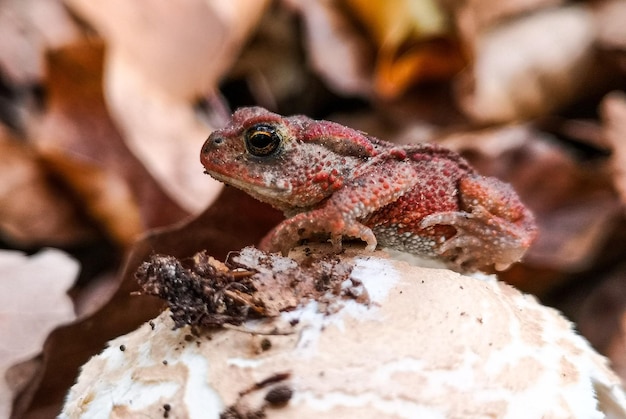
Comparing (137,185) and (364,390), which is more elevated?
(137,185)

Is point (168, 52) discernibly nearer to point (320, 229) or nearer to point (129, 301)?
point (129, 301)

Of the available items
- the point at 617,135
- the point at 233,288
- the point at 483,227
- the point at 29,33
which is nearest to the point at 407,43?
the point at 617,135

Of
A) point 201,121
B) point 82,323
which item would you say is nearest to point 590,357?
point 82,323

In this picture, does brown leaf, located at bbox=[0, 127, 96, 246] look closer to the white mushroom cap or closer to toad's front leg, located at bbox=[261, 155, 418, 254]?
the white mushroom cap

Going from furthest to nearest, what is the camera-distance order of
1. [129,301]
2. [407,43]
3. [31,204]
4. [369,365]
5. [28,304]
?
[407,43], [31,204], [28,304], [129,301], [369,365]

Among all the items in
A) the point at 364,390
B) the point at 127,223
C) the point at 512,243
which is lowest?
the point at 364,390

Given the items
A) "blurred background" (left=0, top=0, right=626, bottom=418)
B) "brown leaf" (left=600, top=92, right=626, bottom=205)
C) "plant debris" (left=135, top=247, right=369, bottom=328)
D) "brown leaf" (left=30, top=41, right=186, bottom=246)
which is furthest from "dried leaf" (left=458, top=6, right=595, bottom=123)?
"plant debris" (left=135, top=247, right=369, bottom=328)

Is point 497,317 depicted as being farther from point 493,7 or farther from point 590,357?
point 493,7
